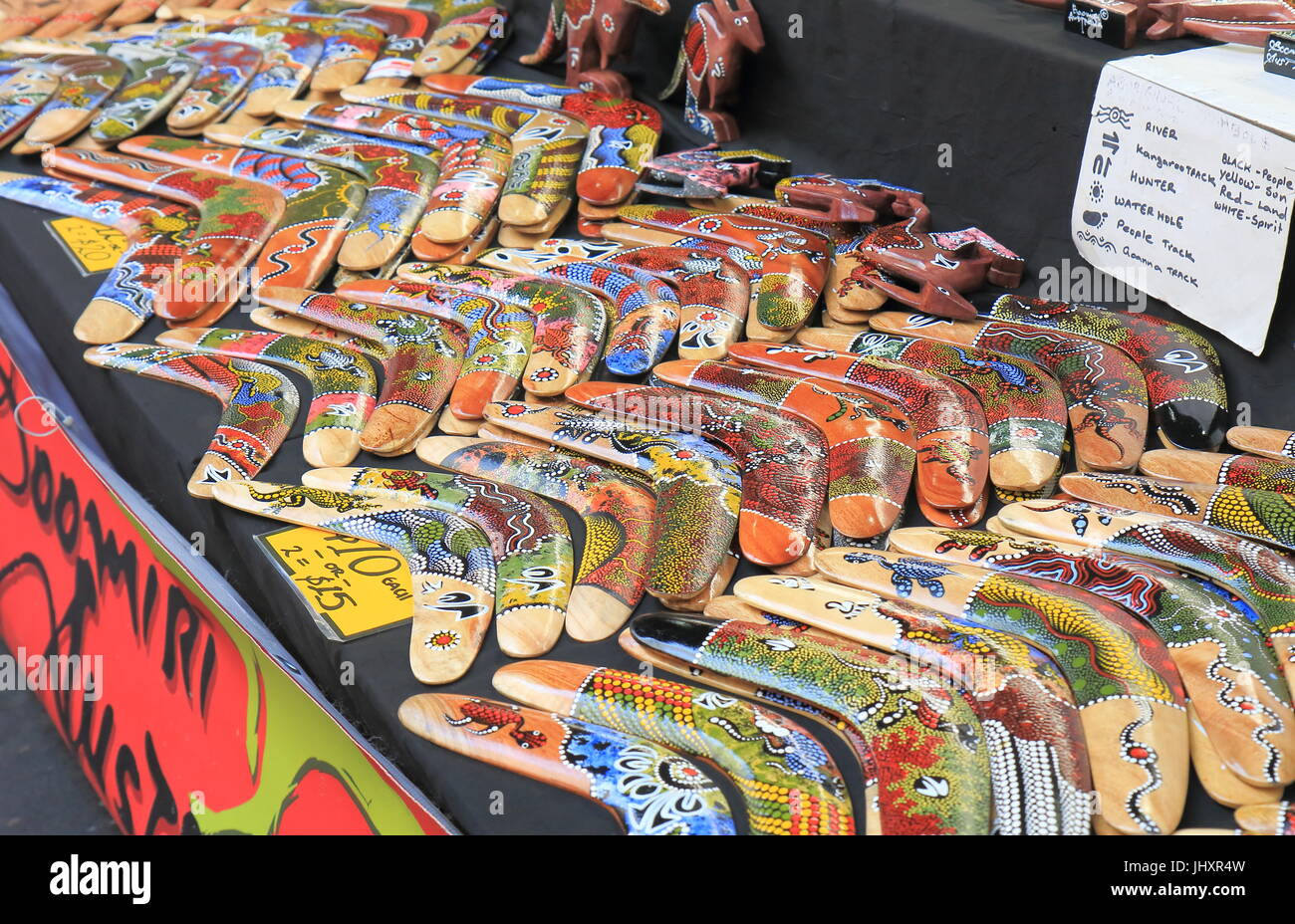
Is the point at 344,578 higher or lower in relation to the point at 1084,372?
lower

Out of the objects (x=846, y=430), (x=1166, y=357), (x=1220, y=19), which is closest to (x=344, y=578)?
(x=846, y=430)

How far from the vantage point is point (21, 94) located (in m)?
2.56

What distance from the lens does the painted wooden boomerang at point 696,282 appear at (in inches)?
63.8

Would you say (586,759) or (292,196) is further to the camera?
(292,196)

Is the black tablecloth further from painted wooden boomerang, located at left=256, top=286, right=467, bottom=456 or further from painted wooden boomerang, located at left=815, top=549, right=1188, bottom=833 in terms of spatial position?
painted wooden boomerang, located at left=815, top=549, right=1188, bottom=833

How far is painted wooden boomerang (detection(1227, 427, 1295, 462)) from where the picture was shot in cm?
127

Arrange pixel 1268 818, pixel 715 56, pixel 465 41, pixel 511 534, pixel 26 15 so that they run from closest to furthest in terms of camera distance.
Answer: pixel 1268 818 → pixel 511 534 → pixel 715 56 → pixel 465 41 → pixel 26 15

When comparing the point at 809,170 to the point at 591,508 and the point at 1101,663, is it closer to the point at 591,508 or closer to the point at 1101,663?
the point at 591,508

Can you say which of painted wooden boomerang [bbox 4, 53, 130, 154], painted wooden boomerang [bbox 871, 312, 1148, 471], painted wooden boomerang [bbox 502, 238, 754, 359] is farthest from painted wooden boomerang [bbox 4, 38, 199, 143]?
painted wooden boomerang [bbox 871, 312, 1148, 471]

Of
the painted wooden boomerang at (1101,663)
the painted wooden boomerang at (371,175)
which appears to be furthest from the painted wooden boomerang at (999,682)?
the painted wooden boomerang at (371,175)

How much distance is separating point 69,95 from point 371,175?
840 millimetres

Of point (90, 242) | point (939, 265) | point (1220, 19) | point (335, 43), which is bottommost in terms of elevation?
point (90, 242)

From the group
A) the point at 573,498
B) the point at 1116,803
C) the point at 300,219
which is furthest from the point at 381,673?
the point at 300,219

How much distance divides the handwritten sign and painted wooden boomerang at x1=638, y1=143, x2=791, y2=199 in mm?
553
